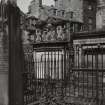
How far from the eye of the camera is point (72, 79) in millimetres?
14617

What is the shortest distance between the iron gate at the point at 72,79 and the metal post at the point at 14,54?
9.49 ft

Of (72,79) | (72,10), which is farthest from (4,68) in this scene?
(72,10)

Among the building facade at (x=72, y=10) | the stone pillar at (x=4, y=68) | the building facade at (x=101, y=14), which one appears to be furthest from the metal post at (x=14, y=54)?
the building facade at (x=72, y=10)

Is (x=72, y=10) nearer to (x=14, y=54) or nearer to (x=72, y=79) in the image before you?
(x=72, y=79)

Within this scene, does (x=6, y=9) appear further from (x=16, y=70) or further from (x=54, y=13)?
(x=54, y=13)

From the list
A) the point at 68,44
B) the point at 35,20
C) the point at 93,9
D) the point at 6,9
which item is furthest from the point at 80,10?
the point at 6,9

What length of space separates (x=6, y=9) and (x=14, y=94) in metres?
1.96

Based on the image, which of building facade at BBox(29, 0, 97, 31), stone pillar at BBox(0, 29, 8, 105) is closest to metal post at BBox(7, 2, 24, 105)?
stone pillar at BBox(0, 29, 8, 105)

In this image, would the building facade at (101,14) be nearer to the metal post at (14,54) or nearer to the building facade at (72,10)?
the building facade at (72,10)

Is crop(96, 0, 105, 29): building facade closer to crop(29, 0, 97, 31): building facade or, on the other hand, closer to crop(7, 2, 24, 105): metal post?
crop(29, 0, 97, 31): building facade

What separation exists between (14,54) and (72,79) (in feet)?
32.8

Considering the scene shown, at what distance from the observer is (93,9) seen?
3291 cm

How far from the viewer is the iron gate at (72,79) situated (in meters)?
9.73

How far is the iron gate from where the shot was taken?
383 inches
